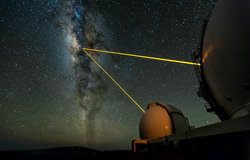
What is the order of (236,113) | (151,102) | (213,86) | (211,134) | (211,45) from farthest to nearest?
(151,102) → (213,86) → (211,45) → (236,113) → (211,134)

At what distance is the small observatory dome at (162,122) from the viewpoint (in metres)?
13.4

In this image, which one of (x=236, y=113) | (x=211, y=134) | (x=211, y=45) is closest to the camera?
(x=211, y=134)

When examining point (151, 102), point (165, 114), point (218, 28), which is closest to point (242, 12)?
point (218, 28)

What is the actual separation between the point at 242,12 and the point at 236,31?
1.63 ft

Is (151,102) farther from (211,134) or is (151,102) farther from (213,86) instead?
(211,134)

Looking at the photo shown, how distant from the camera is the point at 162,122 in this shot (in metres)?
13.6

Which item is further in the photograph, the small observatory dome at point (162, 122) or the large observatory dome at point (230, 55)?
the small observatory dome at point (162, 122)

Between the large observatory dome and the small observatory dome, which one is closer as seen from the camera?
the large observatory dome

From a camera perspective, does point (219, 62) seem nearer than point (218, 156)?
No

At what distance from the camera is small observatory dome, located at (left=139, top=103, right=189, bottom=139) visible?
13.4 m

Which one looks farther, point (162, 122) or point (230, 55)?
point (162, 122)

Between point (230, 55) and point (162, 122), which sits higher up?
point (230, 55)

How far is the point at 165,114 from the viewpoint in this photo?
45.1 ft

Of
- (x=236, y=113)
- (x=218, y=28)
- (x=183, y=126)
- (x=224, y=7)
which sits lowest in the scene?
(x=236, y=113)
